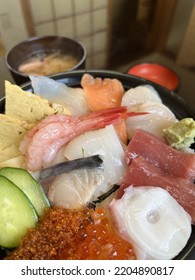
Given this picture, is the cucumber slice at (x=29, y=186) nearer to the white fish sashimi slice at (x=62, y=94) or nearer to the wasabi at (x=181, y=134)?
the white fish sashimi slice at (x=62, y=94)

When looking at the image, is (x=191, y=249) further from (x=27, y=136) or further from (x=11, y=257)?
(x=27, y=136)

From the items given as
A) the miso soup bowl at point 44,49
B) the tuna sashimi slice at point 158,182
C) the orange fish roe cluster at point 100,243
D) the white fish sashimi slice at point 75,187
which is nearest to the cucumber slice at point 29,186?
the white fish sashimi slice at point 75,187

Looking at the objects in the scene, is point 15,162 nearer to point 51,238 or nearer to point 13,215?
point 13,215

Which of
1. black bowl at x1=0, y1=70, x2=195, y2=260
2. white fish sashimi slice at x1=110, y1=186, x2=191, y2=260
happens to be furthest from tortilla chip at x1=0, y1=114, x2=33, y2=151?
white fish sashimi slice at x1=110, y1=186, x2=191, y2=260

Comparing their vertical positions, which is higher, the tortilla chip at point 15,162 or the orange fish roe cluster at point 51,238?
the tortilla chip at point 15,162

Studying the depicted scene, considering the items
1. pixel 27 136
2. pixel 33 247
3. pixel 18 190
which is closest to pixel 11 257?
pixel 33 247

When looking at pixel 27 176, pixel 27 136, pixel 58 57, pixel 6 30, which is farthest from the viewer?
pixel 6 30

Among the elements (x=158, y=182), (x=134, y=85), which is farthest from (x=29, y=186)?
(x=134, y=85)
